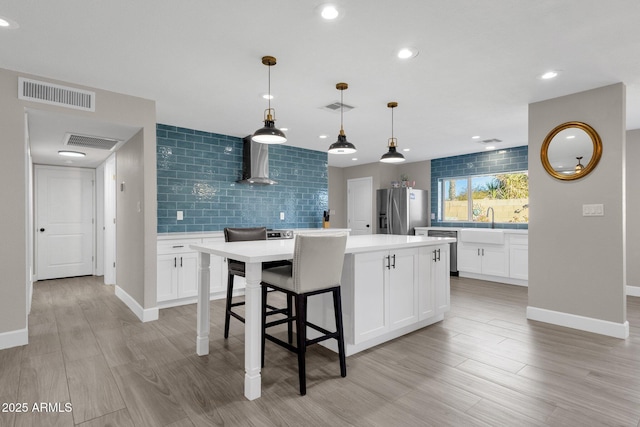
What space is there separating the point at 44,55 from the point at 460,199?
6807 millimetres

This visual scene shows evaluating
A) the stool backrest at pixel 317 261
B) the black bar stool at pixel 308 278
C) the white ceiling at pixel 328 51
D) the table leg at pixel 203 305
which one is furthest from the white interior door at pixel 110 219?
the stool backrest at pixel 317 261

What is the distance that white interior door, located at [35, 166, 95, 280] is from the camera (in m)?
5.92

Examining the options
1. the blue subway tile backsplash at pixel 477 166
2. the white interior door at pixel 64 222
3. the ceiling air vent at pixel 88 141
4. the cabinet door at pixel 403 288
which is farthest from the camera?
the blue subway tile backsplash at pixel 477 166

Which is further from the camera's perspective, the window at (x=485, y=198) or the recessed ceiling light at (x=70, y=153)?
the window at (x=485, y=198)

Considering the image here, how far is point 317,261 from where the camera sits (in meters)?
2.26

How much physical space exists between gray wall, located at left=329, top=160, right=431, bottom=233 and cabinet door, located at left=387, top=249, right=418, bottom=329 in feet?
15.1

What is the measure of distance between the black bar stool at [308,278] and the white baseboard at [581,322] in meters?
2.53

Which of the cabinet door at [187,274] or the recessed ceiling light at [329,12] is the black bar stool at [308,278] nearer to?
the recessed ceiling light at [329,12]

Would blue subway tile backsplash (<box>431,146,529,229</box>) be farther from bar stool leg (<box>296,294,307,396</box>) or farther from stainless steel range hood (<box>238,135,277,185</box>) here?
bar stool leg (<box>296,294,307,396</box>)

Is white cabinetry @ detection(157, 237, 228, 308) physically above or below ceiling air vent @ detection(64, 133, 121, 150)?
below

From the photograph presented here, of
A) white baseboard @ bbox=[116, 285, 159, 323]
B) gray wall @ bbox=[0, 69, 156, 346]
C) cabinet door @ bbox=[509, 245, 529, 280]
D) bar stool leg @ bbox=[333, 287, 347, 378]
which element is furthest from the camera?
cabinet door @ bbox=[509, 245, 529, 280]

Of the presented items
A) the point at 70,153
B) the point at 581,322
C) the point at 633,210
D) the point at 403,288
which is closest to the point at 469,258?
the point at 633,210

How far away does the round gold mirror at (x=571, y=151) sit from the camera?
3.30 m

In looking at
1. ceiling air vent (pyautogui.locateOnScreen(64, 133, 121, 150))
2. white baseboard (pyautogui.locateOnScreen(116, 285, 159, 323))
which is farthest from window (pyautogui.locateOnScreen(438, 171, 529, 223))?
ceiling air vent (pyautogui.locateOnScreen(64, 133, 121, 150))
